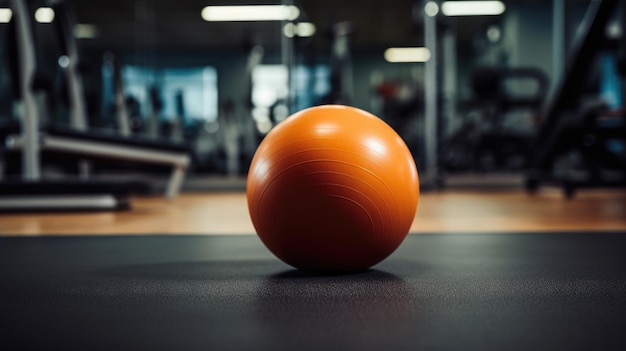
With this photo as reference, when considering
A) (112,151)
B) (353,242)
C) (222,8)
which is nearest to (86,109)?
(112,151)

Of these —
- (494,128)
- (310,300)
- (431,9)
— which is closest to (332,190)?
(310,300)

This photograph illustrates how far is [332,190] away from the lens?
1427mm

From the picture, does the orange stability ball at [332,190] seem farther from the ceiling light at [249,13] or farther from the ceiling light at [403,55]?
the ceiling light at [403,55]

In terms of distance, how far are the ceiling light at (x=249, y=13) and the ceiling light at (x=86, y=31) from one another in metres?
1.56

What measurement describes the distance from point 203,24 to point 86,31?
1646 millimetres

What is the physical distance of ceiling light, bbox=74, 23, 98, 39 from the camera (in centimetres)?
833

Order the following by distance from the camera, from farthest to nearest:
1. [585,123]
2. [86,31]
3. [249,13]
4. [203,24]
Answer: [86,31] → [203,24] → [249,13] → [585,123]

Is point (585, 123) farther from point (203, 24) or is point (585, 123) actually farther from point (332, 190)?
point (203, 24)

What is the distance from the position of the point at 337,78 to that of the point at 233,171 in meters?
2.45

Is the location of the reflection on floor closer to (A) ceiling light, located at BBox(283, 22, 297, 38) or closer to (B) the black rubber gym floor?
(B) the black rubber gym floor

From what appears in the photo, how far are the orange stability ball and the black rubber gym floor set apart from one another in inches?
3.4

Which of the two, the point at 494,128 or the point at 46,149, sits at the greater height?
the point at 46,149

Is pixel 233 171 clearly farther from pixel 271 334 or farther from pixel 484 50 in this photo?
pixel 271 334

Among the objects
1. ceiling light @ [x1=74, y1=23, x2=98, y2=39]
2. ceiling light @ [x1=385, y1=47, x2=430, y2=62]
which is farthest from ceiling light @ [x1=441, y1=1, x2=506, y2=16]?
ceiling light @ [x1=74, y1=23, x2=98, y2=39]
